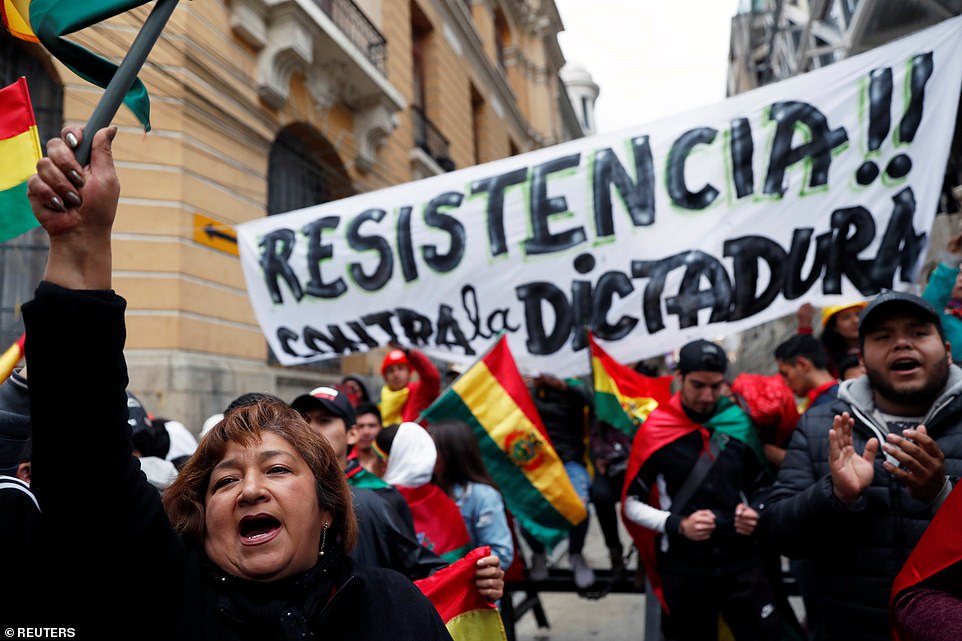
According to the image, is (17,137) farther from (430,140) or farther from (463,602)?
(430,140)

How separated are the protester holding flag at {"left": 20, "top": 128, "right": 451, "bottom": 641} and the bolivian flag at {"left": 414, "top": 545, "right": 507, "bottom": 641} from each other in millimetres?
562

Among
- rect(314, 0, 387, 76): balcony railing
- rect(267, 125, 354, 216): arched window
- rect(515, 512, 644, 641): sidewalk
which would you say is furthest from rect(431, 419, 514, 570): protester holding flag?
rect(314, 0, 387, 76): balcony railing

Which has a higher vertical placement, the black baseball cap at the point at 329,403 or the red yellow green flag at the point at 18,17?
the red yellow green flag at the point at 18,17

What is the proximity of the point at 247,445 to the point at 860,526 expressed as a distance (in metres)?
1.95

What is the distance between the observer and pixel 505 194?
14.1 ft

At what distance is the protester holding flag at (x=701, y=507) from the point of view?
2969mm

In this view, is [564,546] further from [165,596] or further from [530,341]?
[165,596]

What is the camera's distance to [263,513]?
1271 millimetres

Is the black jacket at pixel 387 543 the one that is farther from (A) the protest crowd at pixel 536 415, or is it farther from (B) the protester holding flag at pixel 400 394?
(B) the protester holding flag at pixel 400 394

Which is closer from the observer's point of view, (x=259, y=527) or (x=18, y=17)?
(x=259, y=527)

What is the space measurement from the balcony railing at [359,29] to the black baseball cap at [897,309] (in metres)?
8.77

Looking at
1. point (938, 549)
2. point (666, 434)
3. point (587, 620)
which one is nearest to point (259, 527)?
point (938, 549)

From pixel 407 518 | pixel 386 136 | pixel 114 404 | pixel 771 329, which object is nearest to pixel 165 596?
pixel 114 404

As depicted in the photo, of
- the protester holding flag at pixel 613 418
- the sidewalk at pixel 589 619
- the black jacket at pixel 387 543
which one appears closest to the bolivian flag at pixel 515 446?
the protester holding flag at pixel 613 418
